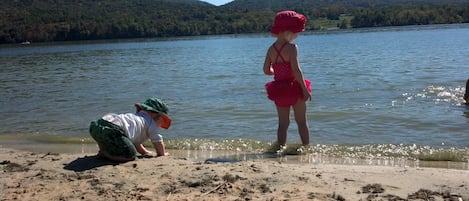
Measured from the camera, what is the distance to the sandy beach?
14.3 feet

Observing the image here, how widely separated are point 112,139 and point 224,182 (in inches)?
59.1

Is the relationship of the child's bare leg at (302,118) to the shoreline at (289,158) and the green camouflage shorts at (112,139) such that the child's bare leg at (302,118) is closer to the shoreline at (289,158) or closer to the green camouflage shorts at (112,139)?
the shoreline at (289,158)

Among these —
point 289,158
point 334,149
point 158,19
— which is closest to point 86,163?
point 289,158

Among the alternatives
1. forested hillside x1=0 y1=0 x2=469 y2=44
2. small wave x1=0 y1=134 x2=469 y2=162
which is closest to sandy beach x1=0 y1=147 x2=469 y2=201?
small wave x1=0 y1=134 x2=469 y2=162

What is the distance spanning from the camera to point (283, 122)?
6.57 m

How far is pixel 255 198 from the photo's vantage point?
4254 mm

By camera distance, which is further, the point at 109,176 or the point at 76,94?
the point at 76,94

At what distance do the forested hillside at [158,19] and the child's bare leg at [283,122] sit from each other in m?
105

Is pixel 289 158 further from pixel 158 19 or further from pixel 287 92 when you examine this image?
pixel 158 19

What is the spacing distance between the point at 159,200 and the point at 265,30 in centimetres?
11327

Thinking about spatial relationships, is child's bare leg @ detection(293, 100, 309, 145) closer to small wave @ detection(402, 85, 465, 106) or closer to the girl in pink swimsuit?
the girl in pink swimsuit

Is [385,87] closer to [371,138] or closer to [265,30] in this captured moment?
[371,138]

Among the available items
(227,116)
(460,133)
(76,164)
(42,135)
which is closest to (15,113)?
(42,135)

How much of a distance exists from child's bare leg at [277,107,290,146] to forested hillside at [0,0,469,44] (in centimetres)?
10502
